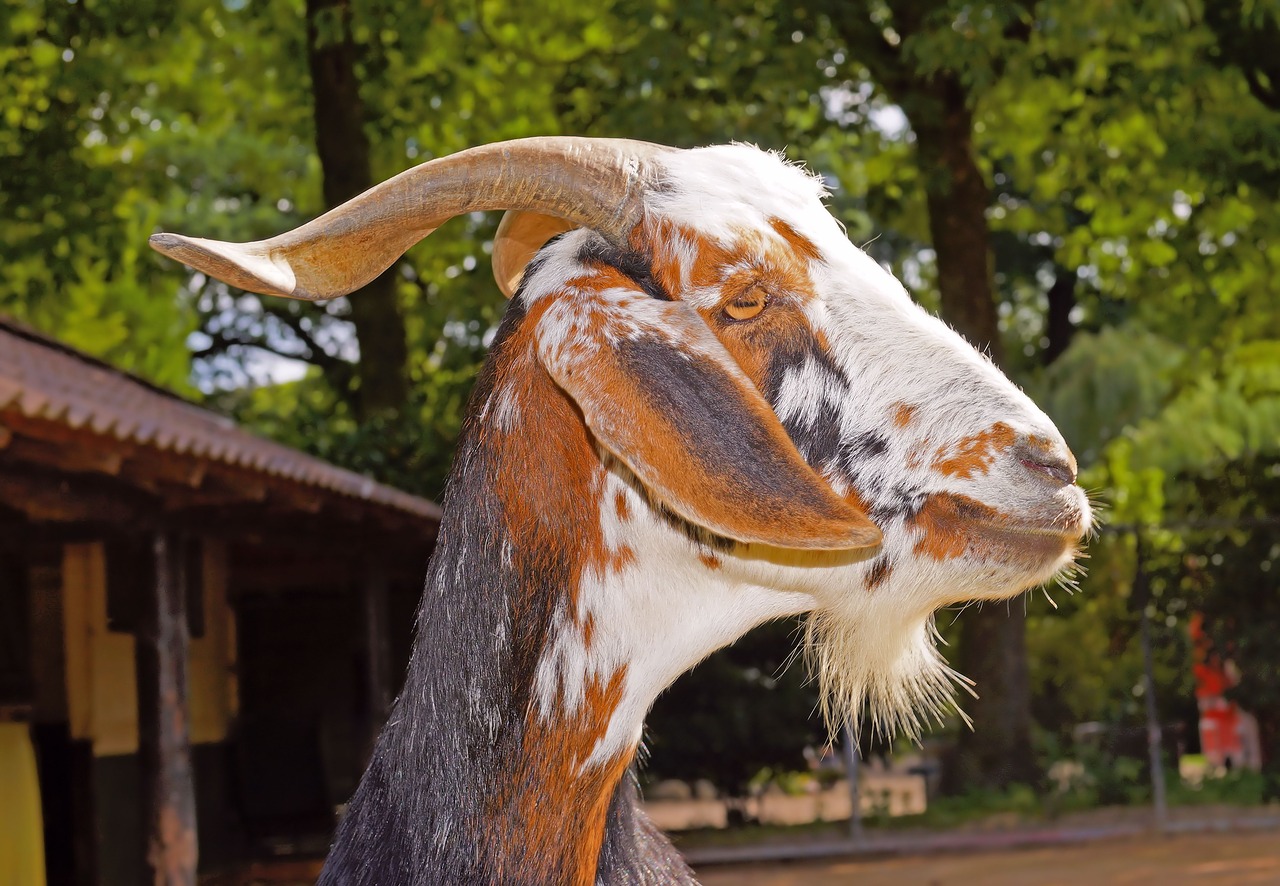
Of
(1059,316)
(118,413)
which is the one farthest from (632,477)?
(1059,316)

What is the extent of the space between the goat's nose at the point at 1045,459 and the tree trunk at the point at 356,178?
38.2ft

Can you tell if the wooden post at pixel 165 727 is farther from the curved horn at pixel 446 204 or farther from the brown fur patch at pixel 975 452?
the brown fur patch at pixel 975 452

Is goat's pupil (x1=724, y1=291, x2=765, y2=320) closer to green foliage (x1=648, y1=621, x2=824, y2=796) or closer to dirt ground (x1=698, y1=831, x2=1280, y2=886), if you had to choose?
dirt ground (x1=698, y1=831, x2=1280, y2=886)

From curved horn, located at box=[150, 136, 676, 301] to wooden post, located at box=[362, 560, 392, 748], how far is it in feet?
30.8

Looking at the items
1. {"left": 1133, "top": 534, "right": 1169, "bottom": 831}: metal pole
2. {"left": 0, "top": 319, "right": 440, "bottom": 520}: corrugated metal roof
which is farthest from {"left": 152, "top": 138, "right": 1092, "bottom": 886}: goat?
{"left": 1133, "top": 534, "right": 1169, "bottom": 831}: metal pole

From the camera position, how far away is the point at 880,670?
75.6 inches

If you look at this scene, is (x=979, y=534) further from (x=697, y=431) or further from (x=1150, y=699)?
(x=1150, y=699)

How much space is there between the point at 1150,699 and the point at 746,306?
1244 cm

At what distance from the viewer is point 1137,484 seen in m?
19.0

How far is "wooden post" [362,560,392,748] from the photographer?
1112 cm

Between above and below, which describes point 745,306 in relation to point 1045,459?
above

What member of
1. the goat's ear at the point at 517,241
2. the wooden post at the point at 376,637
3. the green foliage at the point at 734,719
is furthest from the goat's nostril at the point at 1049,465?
the green foliage at the point at 734,719

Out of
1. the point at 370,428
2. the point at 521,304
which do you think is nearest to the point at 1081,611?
the point at 370,428

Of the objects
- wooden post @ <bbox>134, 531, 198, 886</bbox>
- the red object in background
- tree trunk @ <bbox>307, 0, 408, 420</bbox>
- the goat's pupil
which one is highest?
tree trunk @ <bbox>307, 0, 408, 420</bbox>
